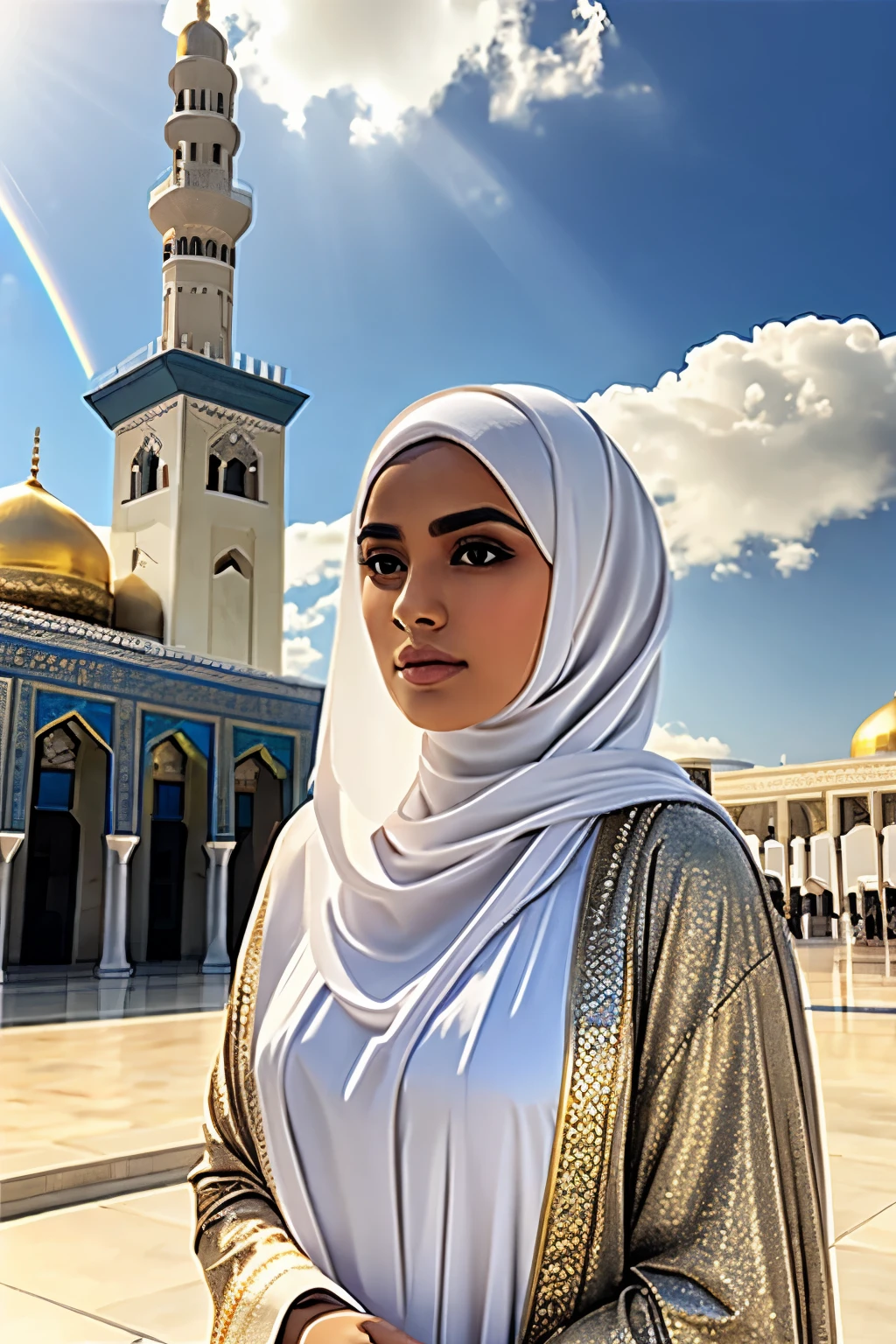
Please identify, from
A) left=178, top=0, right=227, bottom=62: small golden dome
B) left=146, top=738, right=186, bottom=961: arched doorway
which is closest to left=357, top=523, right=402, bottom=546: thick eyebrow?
left=146, top=738, right=186, bottom=961: arched doorway

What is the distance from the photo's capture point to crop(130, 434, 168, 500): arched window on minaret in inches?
393

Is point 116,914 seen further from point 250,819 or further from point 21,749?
point 250,819

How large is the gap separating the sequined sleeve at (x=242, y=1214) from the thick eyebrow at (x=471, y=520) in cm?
27

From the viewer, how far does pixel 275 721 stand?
9.06m

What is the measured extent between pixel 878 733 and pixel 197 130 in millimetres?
11162

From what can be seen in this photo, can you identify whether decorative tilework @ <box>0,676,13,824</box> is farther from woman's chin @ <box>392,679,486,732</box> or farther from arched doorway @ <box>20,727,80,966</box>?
woman's chin @ <box>392,679,486,732</box>

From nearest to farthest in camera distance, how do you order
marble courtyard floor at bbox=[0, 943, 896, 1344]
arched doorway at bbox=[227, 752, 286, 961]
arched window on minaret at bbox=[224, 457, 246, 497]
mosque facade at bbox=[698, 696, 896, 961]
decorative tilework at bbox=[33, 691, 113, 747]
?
marble courtyard floor at bbox=[0, 943, 896, 1344] < decorative tilework at bbox=[33, 691, 113, 747] < arched doorway at bbox=[227, 752, 286, 961] < arched window on minaret at bbox=[224, 457, 246, 497] < mosque facade at bbox=[698, 696, 896, 961]

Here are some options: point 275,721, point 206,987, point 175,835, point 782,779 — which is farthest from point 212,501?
point 782,779

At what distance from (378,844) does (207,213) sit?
11.0 meters

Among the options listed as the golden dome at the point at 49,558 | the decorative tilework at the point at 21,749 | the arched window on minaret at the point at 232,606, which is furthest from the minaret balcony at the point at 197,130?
the decorative tilework at the point at 21,749

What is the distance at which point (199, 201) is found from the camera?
34.0 ft

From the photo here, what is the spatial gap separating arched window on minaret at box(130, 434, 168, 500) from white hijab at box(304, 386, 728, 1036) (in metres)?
9.79

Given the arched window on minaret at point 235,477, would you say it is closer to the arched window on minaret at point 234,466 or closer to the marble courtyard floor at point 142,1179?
the arched window on minaret at point 234,466

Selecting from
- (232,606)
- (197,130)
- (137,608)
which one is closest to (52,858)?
(137,608)
